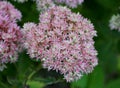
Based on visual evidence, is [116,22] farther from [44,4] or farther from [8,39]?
[8,39]

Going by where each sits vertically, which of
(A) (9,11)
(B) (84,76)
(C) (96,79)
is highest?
(A) (9,11)

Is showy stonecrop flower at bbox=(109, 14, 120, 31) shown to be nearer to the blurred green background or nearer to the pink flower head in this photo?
the blurred green background

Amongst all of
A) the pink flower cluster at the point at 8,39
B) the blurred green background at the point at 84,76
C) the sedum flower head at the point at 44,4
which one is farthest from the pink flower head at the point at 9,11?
the blurred green background at the point at 84,76

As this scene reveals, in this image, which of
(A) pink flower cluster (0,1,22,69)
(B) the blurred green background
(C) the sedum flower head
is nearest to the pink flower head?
(A) pink flower cluster (0,1,22,69)

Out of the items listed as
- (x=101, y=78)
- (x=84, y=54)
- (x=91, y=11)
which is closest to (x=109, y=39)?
(x=91, y=11)

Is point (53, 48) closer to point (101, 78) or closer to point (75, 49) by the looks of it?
point (75, 49)

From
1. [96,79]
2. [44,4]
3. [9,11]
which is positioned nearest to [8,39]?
[9,11]
